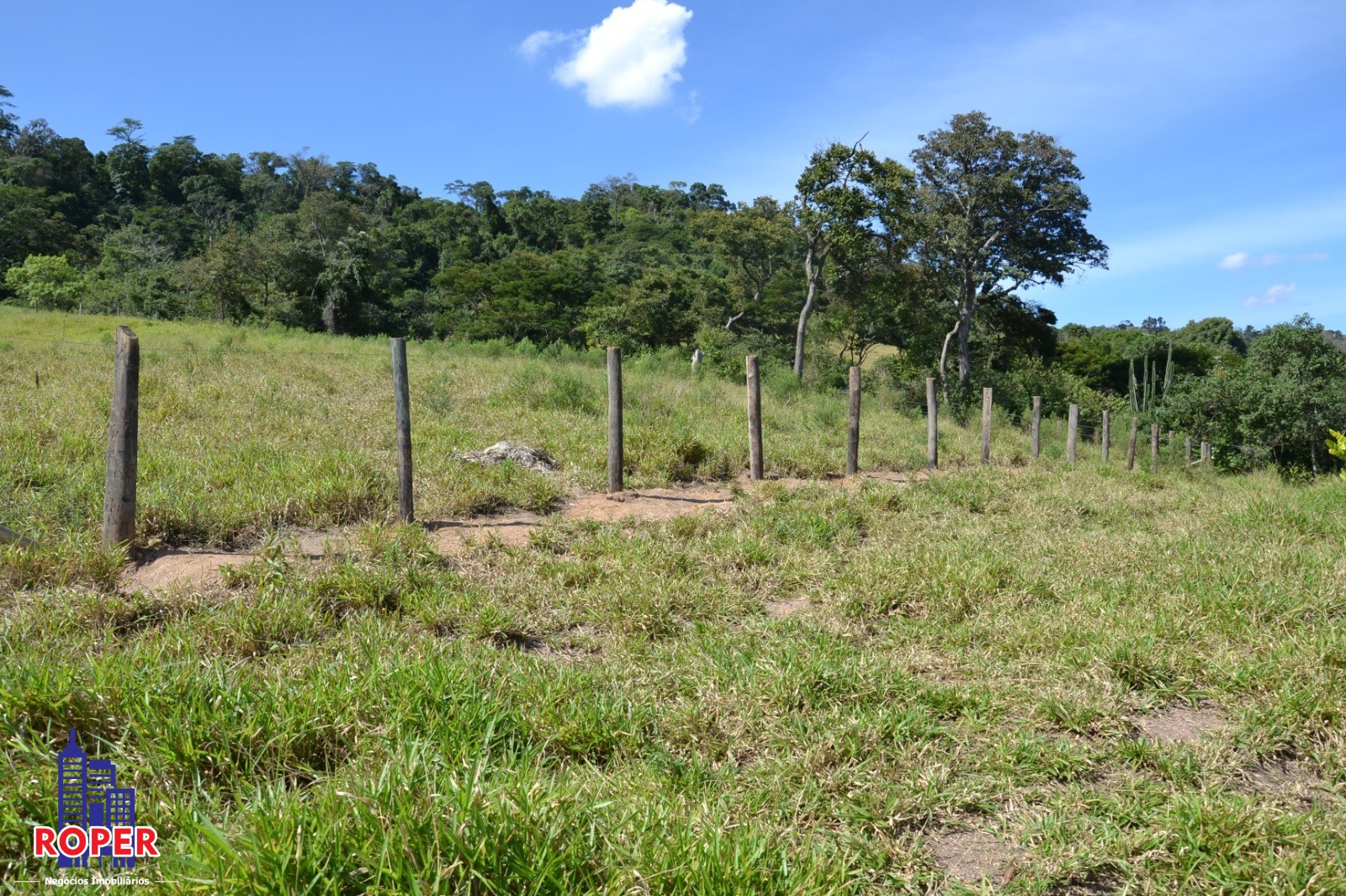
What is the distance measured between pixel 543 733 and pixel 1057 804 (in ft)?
5.79

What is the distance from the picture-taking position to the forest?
23906 mm

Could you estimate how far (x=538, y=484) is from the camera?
682 centimetres

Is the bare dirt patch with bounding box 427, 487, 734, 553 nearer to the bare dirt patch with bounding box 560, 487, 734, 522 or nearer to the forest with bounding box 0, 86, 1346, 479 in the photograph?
the bare dirt patch with bounding box 560, 487, 734, 522

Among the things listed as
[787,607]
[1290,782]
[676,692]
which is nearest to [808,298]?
[787,607]

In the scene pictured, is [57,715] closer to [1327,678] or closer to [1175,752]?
[1175,752]

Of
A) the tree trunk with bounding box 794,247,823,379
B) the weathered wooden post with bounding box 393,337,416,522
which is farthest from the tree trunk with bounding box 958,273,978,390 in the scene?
the weathered wooden post with bounding box 393,337,416,522

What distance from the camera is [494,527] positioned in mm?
5852

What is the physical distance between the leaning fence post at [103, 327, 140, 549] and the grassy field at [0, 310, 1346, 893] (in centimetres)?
28

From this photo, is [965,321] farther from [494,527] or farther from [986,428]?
[494,527]

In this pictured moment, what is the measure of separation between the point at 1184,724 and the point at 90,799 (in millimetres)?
3887

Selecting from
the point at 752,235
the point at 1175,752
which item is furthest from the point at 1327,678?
the point at 752,235

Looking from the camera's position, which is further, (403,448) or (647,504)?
(647,504)

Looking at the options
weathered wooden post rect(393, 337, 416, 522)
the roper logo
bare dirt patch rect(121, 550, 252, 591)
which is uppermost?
weathered wooden post rect(393, 337, 416, 522)

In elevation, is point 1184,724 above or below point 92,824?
below
